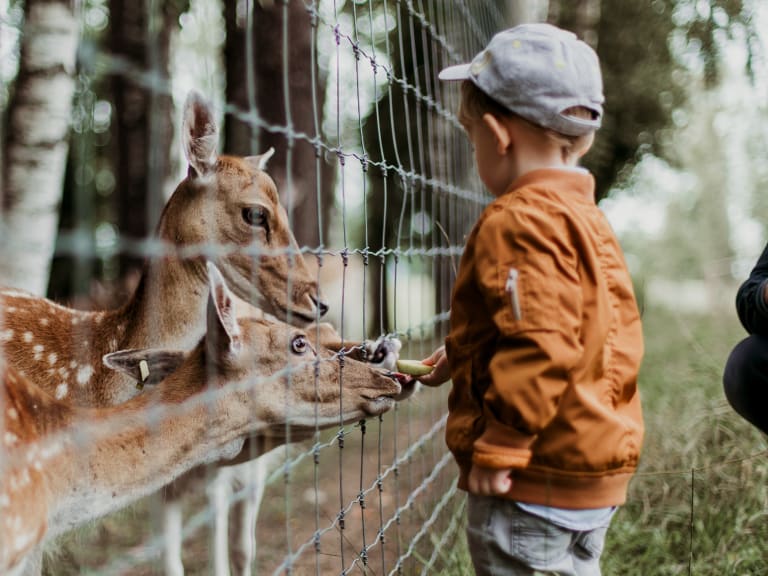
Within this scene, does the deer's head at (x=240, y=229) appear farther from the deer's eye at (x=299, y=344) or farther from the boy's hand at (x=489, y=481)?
the boy's hand at (x=489, y=481)

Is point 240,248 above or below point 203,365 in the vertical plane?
above

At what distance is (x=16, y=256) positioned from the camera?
4.24m

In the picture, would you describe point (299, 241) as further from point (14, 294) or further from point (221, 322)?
point (221, 322)

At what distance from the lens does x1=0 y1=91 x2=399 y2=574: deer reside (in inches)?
126

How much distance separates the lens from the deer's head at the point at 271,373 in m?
2.68

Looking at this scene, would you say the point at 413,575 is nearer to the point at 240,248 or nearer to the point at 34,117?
the point at 240,248

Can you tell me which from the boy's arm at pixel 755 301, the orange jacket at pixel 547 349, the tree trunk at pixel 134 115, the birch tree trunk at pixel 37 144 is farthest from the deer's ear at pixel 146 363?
the tree trunk at pixel 134 115

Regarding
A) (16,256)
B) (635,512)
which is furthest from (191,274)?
(635,512)

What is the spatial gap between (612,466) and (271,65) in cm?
518

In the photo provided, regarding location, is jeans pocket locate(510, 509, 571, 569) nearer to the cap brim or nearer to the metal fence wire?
the metal fence wire

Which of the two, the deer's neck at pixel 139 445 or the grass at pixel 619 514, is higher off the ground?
the deer's neck at pixel 139 445

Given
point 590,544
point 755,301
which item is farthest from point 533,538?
point 755,301

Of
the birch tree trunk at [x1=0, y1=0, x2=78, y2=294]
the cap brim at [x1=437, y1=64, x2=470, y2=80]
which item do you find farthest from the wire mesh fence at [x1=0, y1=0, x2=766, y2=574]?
the cap brim at [x1=437, y1=64, x2=470, y2=80]

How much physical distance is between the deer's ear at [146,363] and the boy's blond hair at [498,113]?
3.72ft
